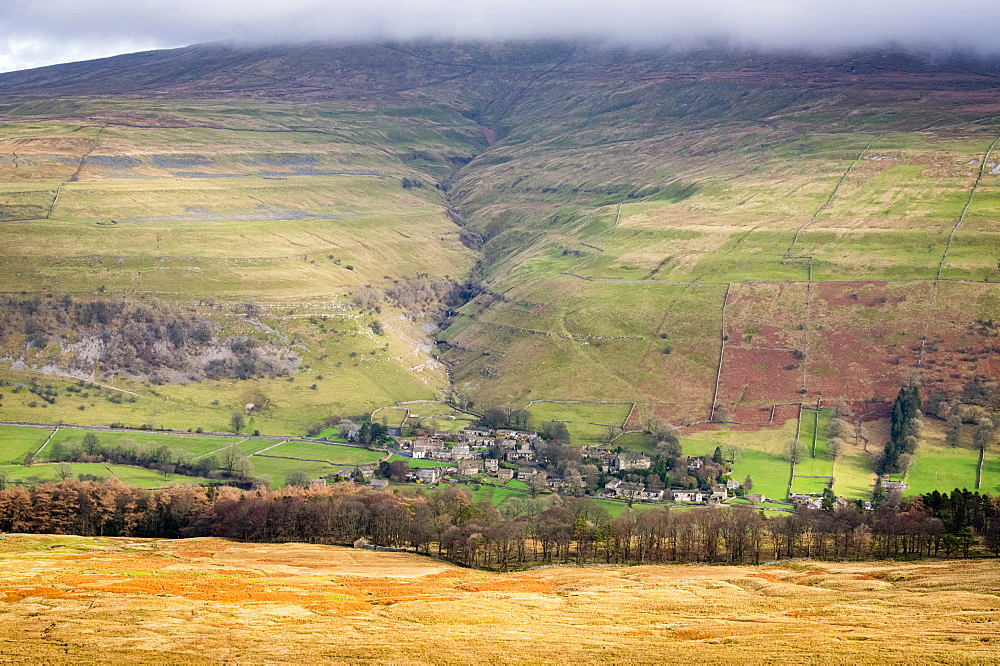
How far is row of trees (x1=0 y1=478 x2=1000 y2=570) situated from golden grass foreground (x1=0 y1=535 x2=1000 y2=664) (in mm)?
11646

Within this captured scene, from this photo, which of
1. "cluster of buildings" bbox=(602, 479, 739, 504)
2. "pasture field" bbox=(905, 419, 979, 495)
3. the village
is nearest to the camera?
"pasture field" bbox=(905, 419, 979, 495)

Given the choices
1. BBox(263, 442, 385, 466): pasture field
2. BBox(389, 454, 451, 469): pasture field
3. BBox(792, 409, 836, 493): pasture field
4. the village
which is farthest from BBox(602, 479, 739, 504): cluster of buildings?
BBox(263, 442, 385, 466): pasture field

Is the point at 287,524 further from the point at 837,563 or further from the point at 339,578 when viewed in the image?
the point at 837,563

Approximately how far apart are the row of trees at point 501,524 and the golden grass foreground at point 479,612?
1165 centimetres

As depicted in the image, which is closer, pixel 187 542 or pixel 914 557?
pixel 914 557

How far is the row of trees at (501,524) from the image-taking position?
10288 cm

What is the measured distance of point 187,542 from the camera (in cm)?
10644

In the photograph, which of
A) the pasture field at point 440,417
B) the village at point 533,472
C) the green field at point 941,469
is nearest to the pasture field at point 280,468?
the village at point 533,472

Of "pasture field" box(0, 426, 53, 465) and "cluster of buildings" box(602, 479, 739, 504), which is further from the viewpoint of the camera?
"pasture field" box(0, 426, 53, 465)

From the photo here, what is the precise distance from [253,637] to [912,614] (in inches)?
1721

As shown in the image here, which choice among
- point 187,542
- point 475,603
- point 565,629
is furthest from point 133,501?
point 565,629

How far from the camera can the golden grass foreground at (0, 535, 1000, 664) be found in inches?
1975

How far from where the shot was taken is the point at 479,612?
210ft

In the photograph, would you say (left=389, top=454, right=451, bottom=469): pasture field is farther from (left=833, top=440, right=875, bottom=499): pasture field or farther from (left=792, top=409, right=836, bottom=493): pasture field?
(left=833, top=440, right=875, bottom=499): pasture field
